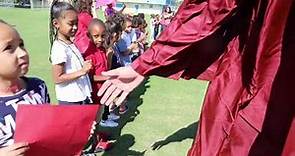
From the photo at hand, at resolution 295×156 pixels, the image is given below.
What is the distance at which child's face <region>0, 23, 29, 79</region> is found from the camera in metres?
1.95

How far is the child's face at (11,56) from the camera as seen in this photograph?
195cm

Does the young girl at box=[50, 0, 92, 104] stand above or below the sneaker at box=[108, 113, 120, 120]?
above

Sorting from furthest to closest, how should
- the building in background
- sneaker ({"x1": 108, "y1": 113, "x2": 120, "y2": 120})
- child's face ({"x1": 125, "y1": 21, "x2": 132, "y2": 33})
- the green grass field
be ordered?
the building in background
child's face ({"x1": 125, "y1": 21, "x2": 132, "y2": 33})
sneaker ({"x1": 108, "y1": 113, "x2": 120, "y2": 120})
the green grass field

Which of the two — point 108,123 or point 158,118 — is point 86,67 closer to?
point 108,123

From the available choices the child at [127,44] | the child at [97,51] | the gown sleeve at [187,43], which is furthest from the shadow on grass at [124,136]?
the gown sleeve at [187,43]

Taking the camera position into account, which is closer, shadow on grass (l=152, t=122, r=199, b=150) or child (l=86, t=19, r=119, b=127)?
child (l=86, t=19, r=119, b=127)

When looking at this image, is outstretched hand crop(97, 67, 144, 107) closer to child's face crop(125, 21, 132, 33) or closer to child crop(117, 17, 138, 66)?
child crop(117, 17, 138, 66)

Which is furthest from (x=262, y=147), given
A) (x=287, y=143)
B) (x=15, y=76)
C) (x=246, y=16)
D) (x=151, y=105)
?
(x=151, y=105)

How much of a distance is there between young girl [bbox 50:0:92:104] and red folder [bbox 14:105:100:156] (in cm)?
149

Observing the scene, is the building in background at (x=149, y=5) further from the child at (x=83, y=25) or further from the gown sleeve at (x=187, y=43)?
the gown sleeve at (x=187, y=43)

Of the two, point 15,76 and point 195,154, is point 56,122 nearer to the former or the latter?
point 15,76

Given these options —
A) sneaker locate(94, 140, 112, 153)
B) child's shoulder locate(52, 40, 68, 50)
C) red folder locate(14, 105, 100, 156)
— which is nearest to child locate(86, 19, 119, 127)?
sneaker locate(94, 140, 112, 153)

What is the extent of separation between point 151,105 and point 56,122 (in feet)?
12.5

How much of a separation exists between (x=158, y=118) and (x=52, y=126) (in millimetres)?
3263
